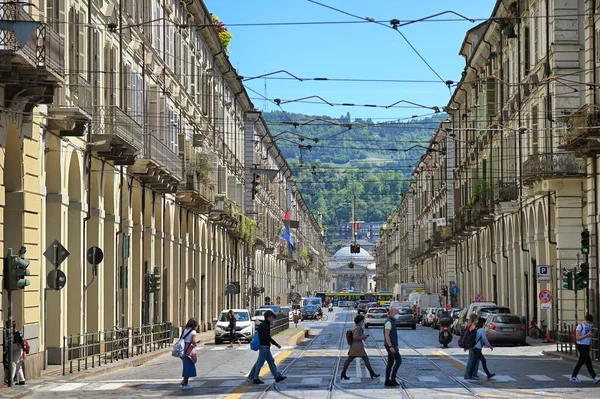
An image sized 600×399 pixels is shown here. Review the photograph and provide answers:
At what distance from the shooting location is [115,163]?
35.3 metres

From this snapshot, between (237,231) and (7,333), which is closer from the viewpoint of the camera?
(7,333)

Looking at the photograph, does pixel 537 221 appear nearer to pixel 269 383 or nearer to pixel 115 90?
pixel 115 90

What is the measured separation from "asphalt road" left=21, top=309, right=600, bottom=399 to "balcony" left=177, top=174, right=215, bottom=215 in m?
Result: 11.5

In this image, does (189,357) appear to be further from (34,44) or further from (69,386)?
(34,44)

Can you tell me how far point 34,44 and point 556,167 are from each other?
971 inches

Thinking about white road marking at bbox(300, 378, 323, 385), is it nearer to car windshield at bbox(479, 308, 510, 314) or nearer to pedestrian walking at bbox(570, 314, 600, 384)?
pedestrian walking at bbox(570, 314, 600, 384)

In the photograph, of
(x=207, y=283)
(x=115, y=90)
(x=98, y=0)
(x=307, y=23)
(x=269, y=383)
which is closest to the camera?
(x=269, y=383)

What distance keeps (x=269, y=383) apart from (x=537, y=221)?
26.2m

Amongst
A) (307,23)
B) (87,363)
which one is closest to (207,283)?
(87,363)

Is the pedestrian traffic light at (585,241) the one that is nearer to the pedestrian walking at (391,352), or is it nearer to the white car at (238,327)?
the pedestrian walking at (391,352)

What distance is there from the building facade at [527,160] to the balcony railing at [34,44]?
12028 mm

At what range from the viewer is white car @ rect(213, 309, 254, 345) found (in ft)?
160

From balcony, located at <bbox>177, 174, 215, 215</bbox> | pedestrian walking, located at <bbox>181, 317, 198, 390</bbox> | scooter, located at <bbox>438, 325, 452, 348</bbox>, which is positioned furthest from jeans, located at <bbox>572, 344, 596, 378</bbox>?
balcony, located at <bbox>177, 174, 215, 215</bbox>

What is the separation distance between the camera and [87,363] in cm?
3042
